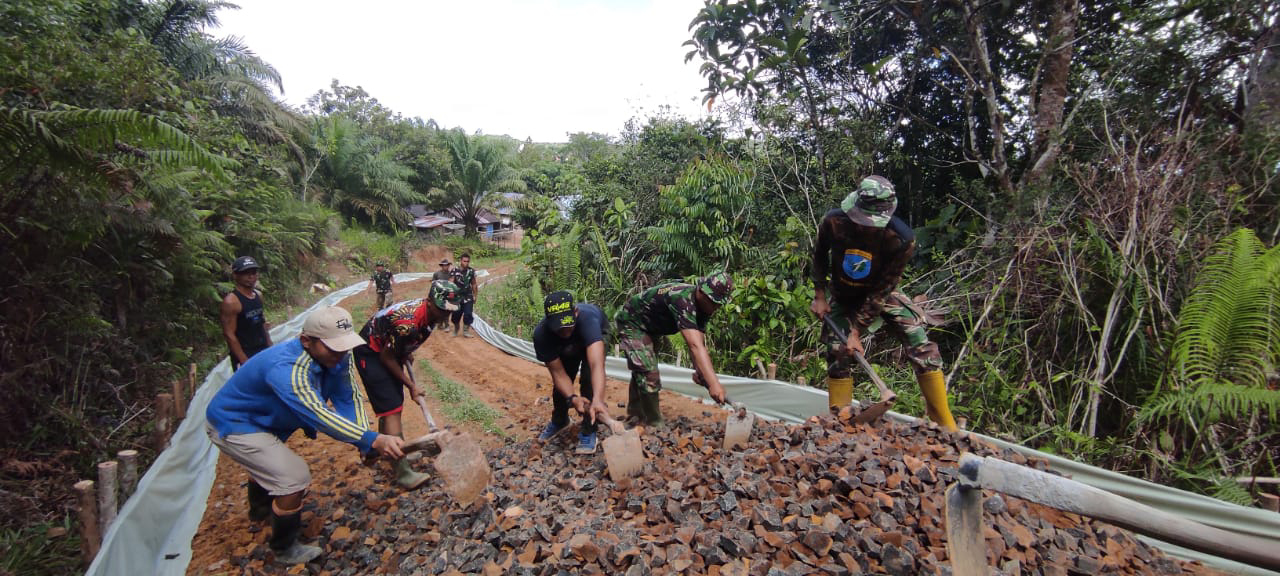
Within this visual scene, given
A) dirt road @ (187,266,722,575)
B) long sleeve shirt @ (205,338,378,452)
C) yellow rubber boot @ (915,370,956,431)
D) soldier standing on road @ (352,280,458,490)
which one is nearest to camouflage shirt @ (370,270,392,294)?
dirt road @ (187,266,722,575)

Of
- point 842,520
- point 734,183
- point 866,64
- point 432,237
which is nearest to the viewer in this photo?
point 842,520

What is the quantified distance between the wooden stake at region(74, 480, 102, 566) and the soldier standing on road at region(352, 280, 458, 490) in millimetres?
1382

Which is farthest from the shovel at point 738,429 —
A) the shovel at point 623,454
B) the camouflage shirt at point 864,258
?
the camouflage shirt at point 864,258

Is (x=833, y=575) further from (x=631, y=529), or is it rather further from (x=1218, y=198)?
(x=1218, y=198)

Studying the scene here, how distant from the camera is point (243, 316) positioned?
14.4 feet

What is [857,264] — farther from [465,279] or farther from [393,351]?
[465,279]

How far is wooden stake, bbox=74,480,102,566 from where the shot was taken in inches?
98.0

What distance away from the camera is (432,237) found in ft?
70.6

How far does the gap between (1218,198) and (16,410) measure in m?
8.36

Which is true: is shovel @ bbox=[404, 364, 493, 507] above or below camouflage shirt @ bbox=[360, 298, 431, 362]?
below

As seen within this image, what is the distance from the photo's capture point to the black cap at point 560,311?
367cm

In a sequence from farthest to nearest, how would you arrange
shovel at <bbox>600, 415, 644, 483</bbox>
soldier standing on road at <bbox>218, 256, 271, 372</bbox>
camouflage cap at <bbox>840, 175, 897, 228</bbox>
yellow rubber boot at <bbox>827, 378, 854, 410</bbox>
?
1. soldier standing on road at <bbox>218, 256, 271, 372</bbox>
2. yellow rubber boot at <bbox>827, 378, 854, 410</bbox>
3. camouflage cap at <bbox>840, 175, 897, 228</bbox>
4. shovel at <bbox>600, 415, 644, 483</bbox>

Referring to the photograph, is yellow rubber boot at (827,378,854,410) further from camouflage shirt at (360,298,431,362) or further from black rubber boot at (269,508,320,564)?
black rubber boot at (269,508,320,564)

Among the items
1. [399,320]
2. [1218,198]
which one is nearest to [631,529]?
[399,320]
